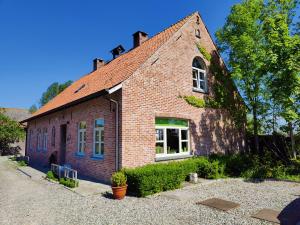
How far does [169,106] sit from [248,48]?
239 inches

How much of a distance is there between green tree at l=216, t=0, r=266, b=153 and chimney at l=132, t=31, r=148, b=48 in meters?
5.41

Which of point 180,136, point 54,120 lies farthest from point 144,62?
point 54,120

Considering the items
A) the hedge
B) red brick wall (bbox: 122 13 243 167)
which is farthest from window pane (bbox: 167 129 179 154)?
the hedge

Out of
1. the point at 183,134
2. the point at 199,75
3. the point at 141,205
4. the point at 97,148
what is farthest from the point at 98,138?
the point at 199,75

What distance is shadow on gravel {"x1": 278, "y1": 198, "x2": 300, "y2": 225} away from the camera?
588 centimetres

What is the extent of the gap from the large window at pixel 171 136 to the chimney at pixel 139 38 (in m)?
6.65

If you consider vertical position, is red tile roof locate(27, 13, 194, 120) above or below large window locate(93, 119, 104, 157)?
above

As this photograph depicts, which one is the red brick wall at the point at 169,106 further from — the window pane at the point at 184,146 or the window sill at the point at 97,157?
the window sill at the point at 97,157

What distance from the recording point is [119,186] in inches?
318

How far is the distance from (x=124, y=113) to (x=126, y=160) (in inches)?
73.3

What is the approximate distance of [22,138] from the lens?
30.1 meters

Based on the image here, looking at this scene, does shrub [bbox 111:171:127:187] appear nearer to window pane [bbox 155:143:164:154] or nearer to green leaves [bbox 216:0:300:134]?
window pane [bbox 155:143:164:154]

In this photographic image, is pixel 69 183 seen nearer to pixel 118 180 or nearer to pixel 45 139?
pixel 118 180

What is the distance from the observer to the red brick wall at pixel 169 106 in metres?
9.95
